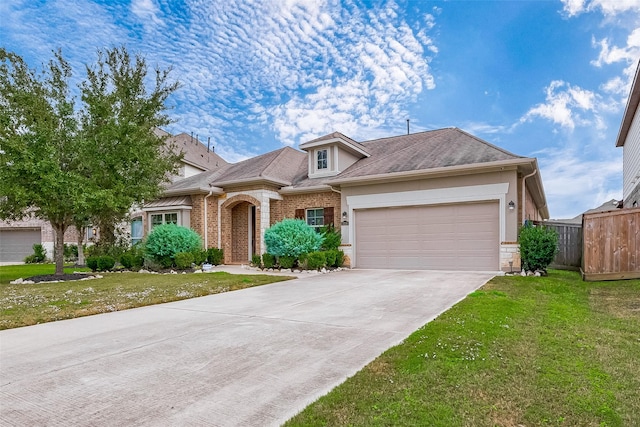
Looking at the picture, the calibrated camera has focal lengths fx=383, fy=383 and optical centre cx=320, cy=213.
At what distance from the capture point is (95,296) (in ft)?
27.4

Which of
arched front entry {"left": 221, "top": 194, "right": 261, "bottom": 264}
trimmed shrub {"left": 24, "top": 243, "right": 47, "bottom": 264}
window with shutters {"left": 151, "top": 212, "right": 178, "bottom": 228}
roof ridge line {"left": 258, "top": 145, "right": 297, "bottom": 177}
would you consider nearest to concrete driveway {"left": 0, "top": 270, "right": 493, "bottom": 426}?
roof ridge line {"left": 258, "top": 145, "right": 297, "bottom": 177}

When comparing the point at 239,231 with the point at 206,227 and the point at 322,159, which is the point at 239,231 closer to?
the point at 206,227

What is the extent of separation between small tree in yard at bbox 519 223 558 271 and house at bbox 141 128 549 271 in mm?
365

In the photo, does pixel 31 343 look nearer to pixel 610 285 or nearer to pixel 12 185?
pixel 12 185

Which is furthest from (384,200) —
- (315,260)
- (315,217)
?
(315,217)

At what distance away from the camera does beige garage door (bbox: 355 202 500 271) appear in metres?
11.9

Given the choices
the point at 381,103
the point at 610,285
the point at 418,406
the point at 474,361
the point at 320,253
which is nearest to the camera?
the point at 418,406

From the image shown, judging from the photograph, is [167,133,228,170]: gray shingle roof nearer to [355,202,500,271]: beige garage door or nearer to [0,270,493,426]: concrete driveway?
[355,202,500,271]: beige garage door

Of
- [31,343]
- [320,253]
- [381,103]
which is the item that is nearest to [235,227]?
[320,253]

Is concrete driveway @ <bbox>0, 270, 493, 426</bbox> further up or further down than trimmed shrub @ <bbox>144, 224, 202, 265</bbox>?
further down

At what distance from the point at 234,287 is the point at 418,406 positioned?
283 inches

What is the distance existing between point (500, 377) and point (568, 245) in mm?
12392

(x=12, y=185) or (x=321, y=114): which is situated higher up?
(x=321, y=114)

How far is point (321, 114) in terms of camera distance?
20.5m
